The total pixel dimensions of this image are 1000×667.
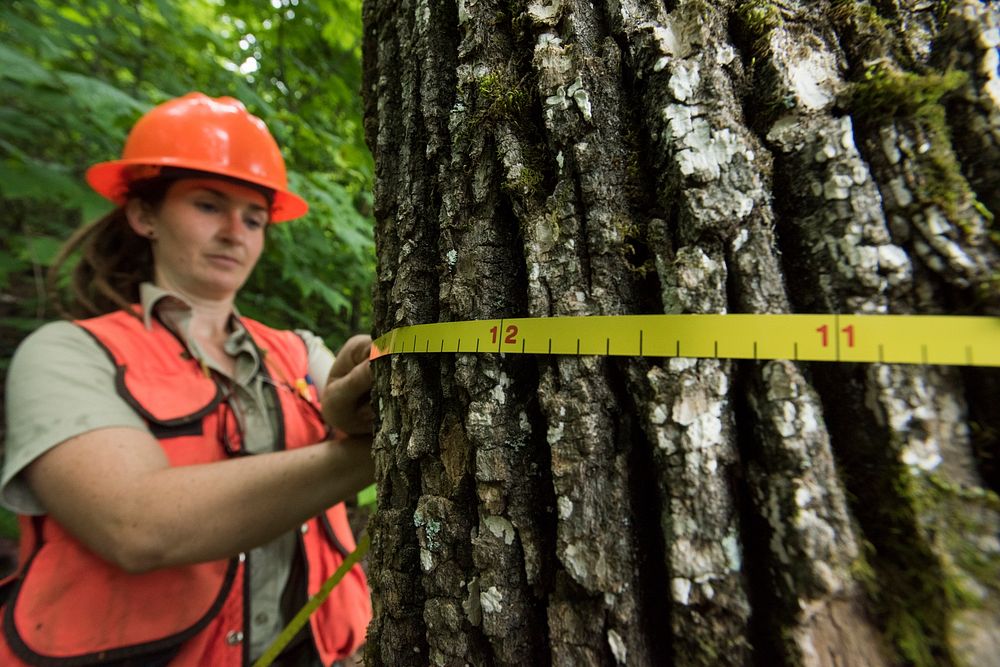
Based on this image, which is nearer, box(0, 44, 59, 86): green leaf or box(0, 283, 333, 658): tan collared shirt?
box(0, 283, 333, 658): tan collared shirt

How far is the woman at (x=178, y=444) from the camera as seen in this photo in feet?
4.23

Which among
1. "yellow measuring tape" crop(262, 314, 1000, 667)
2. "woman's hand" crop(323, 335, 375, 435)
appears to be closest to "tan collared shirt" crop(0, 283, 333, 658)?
"woman's hand" crop(323, 335, 375, 435)

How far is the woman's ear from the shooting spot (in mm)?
2174

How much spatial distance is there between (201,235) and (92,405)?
0.90 m

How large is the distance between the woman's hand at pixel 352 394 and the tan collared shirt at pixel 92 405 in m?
0.68

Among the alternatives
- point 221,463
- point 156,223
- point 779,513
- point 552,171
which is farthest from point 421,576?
point 156,223

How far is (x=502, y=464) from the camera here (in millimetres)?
751

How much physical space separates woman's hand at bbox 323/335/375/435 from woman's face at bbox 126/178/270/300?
3.67ft

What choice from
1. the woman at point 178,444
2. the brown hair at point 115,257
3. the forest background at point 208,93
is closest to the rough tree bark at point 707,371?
the woman at point 178,444

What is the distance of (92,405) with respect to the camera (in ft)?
4.59

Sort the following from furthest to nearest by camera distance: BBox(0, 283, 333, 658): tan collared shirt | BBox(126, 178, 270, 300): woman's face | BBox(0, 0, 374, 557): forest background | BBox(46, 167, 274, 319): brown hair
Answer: BBox(0, 0, 374, 557): forest background, BBox(46, 167, 274, 319): brown hair, BBox(126, 178, 270, 300): woman's face, BBox(0, 283, 333, 658): tan collared shirt

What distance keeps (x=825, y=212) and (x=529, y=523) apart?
0.64 metres

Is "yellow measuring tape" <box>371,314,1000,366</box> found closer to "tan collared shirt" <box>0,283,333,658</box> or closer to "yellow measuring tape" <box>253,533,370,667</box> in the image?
"yellow measuring tape" <box>253,533,370,667</box>

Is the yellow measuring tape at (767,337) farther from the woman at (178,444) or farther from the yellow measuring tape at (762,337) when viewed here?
the woman at (178,444)
